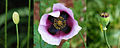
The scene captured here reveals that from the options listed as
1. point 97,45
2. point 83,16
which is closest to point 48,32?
point 83,16

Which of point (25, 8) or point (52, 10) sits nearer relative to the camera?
point (52, 10)

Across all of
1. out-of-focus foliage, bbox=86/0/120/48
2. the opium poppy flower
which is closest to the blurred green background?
the opium poppy flower

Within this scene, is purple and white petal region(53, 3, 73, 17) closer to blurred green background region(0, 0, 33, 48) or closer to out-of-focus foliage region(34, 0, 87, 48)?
out-of-focus foliage region(34, 0, 87, 48)

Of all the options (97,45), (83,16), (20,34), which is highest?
(83,16)

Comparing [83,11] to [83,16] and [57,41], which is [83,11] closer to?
[83,16]

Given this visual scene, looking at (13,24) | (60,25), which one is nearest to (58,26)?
(60,25)

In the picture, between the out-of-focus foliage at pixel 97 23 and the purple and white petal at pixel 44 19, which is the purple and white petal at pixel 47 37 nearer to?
the purple and white petal at pixel 44 19

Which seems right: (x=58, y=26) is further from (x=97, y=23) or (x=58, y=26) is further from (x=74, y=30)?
(x=97, y=23)
